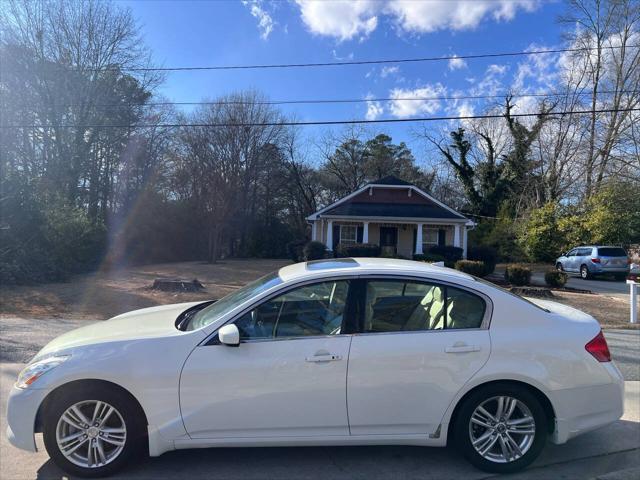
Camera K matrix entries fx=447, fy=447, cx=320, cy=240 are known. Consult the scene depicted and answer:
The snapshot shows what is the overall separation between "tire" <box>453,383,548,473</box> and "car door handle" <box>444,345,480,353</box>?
30cm

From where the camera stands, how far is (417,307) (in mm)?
3422

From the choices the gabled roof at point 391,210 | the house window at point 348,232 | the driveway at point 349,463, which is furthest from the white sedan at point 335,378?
the house window at point 348,232

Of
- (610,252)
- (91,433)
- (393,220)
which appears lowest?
(91,433)

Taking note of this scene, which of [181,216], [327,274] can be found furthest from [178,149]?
[327,274]

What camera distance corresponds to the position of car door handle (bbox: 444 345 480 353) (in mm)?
3199

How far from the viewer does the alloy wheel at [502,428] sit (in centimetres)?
326

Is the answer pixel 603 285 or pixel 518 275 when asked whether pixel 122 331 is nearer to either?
pixel 518 275

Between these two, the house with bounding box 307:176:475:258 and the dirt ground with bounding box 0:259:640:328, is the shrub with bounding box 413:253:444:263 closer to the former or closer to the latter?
the house with bounding box 307:176:475:258

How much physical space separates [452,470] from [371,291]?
1.43m

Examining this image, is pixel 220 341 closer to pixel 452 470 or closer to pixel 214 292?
pixel 452 470

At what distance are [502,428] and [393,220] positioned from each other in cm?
2407

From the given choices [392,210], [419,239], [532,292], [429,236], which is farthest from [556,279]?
[429,236]

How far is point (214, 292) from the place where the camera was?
14133 mm

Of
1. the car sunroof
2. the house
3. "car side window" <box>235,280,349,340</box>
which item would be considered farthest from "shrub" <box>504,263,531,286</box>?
"car side window" <box>235,280,349,340</box>
